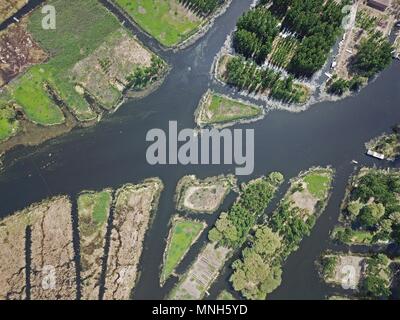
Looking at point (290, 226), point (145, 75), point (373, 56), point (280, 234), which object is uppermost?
point (373, 56)

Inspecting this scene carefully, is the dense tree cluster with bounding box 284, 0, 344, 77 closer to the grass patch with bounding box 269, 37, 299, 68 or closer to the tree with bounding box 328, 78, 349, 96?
the grass patch with bounding box 269, 37, 299, 68

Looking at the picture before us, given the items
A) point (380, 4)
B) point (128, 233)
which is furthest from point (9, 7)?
point (380, 4)

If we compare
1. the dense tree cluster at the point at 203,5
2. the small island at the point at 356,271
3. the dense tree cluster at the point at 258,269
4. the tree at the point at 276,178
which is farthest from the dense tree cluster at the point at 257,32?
the small island at the point at 356,271

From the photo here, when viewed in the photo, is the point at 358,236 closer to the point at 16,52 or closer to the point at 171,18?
the point at 171,18

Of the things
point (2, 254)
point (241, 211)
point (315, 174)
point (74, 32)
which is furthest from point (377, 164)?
point (2, 254)

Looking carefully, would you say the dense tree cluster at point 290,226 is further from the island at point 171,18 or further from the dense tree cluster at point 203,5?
the dense tree cluster at point 203,5

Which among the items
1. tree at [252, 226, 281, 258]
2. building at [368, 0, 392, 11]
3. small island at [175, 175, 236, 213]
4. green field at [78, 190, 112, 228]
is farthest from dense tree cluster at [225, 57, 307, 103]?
green field at [78, 190, 112, 228]
